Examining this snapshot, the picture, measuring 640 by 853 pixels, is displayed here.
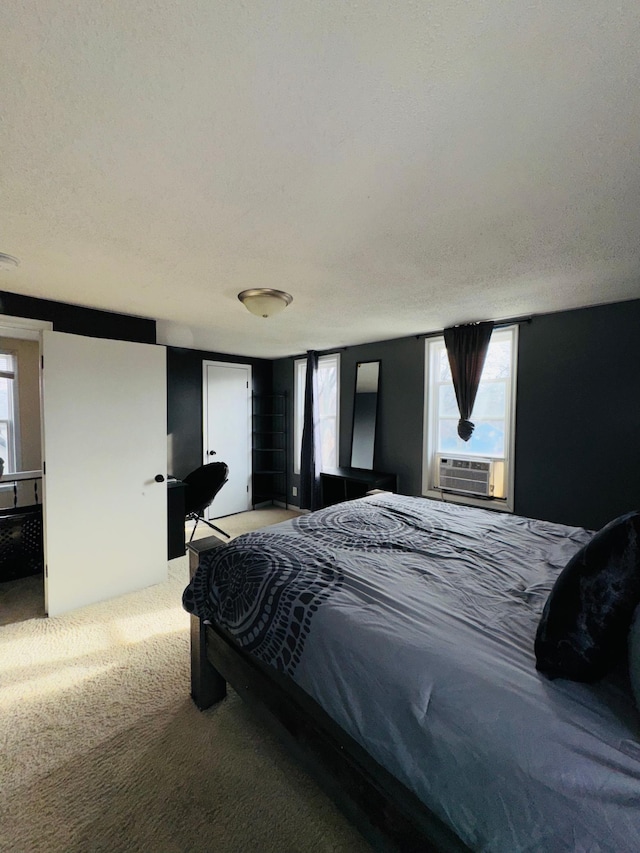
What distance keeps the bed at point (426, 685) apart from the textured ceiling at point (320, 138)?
1.56m

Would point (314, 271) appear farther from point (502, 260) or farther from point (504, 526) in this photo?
point (504, 526)

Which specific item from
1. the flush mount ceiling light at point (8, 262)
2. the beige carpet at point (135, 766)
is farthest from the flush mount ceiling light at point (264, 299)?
the beige carpet at point (135, 766)

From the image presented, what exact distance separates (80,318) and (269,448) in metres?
3.50

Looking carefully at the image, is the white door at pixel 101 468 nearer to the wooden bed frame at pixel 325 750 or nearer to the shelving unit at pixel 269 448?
the wooden bed frame at pixel 325 750

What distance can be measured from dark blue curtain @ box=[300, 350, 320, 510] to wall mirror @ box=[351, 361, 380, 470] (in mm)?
590

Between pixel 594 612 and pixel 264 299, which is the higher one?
pixel 264 299

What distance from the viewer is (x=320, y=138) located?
1.17 metres

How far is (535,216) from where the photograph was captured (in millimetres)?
1635

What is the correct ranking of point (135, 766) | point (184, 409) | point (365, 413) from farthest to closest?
point (184, 409)
point (365, 413)
point (135, 766)

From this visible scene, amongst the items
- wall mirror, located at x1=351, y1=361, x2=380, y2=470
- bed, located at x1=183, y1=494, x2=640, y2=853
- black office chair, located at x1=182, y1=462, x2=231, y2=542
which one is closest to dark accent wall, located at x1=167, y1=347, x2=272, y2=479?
black office chair, located at x1=182, y1=462, x2=231, y2=542

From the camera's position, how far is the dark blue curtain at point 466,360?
11.8ft

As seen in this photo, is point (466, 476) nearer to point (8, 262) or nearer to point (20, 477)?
point (8, 262)

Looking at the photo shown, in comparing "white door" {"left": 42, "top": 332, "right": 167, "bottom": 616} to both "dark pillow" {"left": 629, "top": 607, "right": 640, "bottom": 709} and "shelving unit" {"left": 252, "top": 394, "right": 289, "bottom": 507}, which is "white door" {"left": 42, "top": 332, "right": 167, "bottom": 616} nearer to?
"shelving unit" {"left": 252, "top": 394, "right": 289, "bottom": 507}

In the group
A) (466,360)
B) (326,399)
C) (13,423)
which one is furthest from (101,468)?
(466,360)
